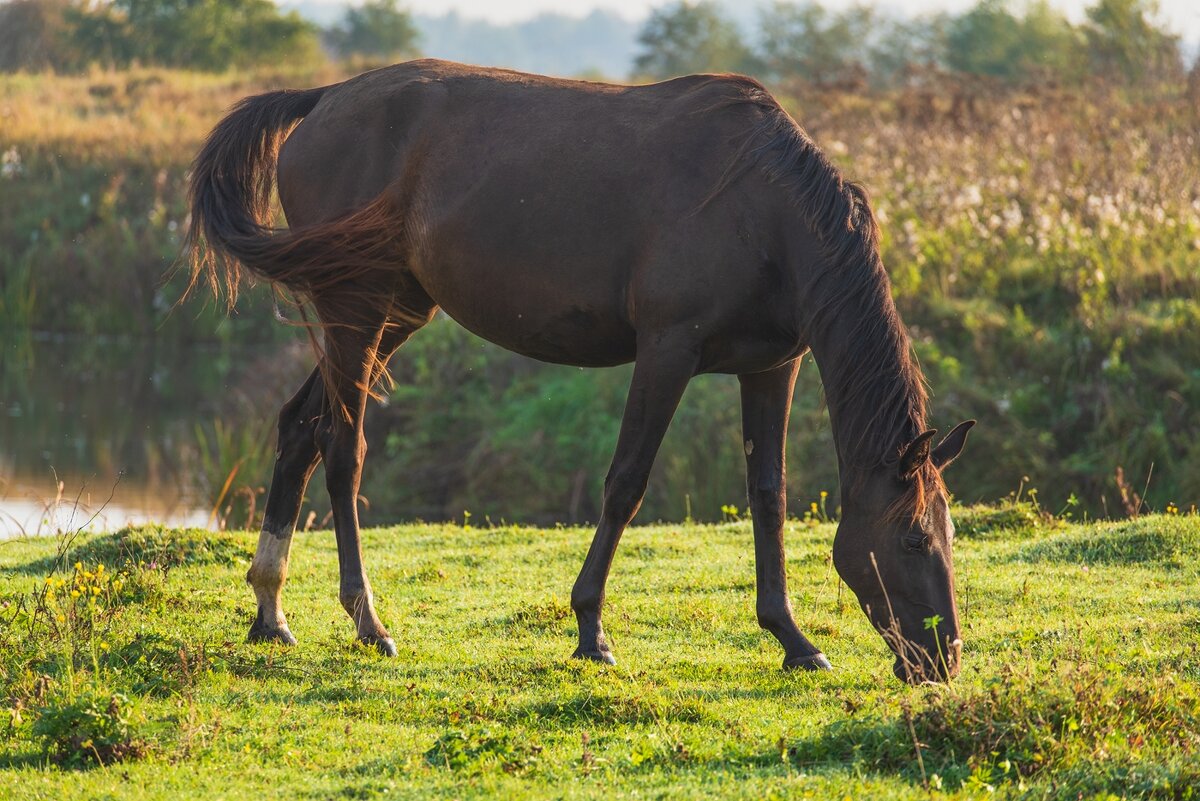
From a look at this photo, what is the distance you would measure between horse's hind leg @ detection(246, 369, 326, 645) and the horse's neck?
220 centimetres

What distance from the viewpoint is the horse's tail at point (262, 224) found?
223 inches

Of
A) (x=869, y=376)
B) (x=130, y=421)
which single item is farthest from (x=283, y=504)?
(x=130, y=421)

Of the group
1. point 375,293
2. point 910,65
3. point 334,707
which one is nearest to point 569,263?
point 375,293

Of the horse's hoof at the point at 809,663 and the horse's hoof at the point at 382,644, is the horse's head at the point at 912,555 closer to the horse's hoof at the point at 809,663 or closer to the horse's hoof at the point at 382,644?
the horse's hoof at the point at 809,663

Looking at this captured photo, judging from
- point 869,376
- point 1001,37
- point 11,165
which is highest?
point 1001,37

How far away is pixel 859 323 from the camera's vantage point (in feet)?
16.2

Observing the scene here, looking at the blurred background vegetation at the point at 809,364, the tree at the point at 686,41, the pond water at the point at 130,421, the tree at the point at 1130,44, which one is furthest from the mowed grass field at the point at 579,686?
the tree at the point at 686,41

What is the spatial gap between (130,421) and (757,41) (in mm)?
39003

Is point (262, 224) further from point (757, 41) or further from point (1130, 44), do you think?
point (757, 41)

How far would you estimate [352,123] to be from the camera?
5941 mm

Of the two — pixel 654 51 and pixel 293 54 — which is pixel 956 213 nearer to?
pixel 293 54

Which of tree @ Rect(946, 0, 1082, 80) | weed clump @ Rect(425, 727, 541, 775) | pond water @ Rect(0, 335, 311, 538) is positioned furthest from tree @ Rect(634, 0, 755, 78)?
weed clump @ Rect(425, 727, 541, 775)

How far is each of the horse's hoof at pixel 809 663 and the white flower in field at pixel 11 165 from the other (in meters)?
18.5

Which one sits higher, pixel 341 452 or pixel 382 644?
pixel 341 452
